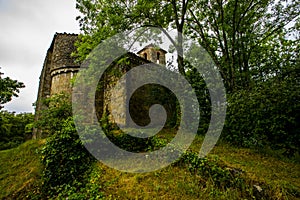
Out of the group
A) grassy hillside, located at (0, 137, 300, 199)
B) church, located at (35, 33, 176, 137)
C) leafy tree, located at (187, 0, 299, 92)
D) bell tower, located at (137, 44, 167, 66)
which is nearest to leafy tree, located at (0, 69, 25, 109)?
church, located at (35, 33, 176, 137)

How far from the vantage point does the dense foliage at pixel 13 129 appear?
14809 mm

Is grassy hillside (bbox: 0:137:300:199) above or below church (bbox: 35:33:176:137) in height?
below

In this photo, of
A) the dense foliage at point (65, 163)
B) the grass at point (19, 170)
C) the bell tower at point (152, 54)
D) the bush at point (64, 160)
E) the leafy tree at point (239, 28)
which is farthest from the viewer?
the bell tower at point (152, 54)

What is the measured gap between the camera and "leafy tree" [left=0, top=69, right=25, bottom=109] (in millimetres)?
13573

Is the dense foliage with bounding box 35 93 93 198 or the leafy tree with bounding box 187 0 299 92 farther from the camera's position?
the leafy tree with bounding box 187 0 299 92

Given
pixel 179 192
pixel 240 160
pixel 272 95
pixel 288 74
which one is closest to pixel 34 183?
pixel 179 192

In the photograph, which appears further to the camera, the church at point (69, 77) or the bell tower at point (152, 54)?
the bell tower at point (152, 54)

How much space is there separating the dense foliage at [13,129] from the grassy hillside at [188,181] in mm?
8931

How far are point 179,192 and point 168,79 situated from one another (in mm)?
6834

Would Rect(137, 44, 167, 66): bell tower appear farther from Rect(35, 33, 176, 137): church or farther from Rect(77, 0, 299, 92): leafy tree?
Rect(77, 0, 299, 92): leafy tree

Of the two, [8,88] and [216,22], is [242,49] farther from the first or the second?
[8,88]

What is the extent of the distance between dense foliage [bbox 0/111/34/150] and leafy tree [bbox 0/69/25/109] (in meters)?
1.93

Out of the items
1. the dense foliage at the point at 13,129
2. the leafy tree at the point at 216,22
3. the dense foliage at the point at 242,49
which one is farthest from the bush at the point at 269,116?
the dense foliage at the point at 13,129

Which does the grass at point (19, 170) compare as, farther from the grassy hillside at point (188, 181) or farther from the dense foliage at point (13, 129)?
the dense foliage at point (13, 129)
